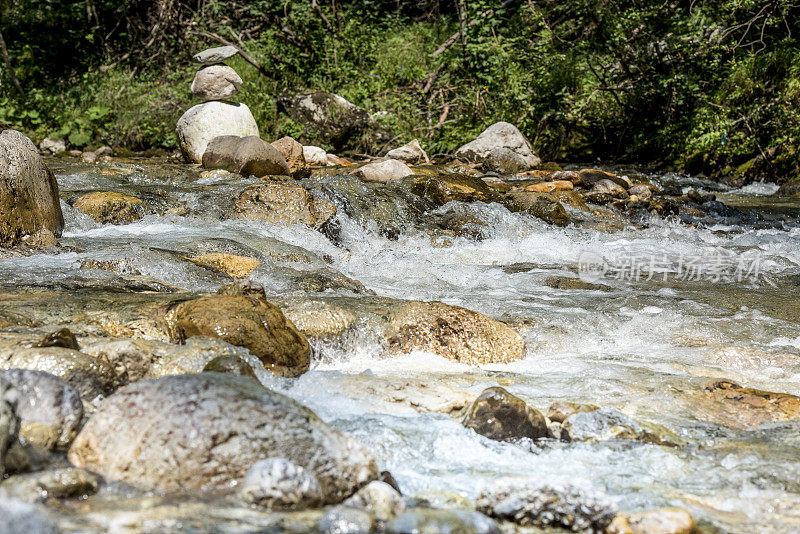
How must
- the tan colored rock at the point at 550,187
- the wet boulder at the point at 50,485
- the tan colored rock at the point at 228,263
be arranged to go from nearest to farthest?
the wet boulder at the point at 50,485, the tan colored rock at the point at 228,263, the tan colored rock at the point at 550,187

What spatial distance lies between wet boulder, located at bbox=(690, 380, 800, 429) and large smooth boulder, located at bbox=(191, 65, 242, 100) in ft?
31.9

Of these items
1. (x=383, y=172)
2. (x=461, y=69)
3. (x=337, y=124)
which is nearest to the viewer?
(x=383, y=172)

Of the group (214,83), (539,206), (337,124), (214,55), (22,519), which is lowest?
(539,206)

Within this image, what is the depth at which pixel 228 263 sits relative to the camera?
16.6 feet

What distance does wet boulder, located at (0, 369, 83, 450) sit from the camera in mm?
2084

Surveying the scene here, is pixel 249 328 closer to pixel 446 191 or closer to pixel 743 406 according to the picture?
pixel 743 406

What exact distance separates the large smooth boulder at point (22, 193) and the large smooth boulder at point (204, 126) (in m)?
4.96

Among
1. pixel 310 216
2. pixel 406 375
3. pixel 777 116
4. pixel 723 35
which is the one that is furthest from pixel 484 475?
pixel 723 35

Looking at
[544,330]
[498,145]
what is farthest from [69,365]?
[498,145]

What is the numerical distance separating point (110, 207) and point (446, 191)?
382cm

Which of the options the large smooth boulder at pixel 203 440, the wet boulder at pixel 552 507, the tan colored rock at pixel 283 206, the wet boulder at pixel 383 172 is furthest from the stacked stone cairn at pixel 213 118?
the wet boulder at pixel 552 507

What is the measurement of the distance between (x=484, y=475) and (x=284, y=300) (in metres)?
2.06

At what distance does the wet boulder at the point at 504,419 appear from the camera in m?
2.60

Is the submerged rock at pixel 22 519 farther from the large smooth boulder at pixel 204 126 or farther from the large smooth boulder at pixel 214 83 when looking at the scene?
the large smooth boulder at pixel 214 83
